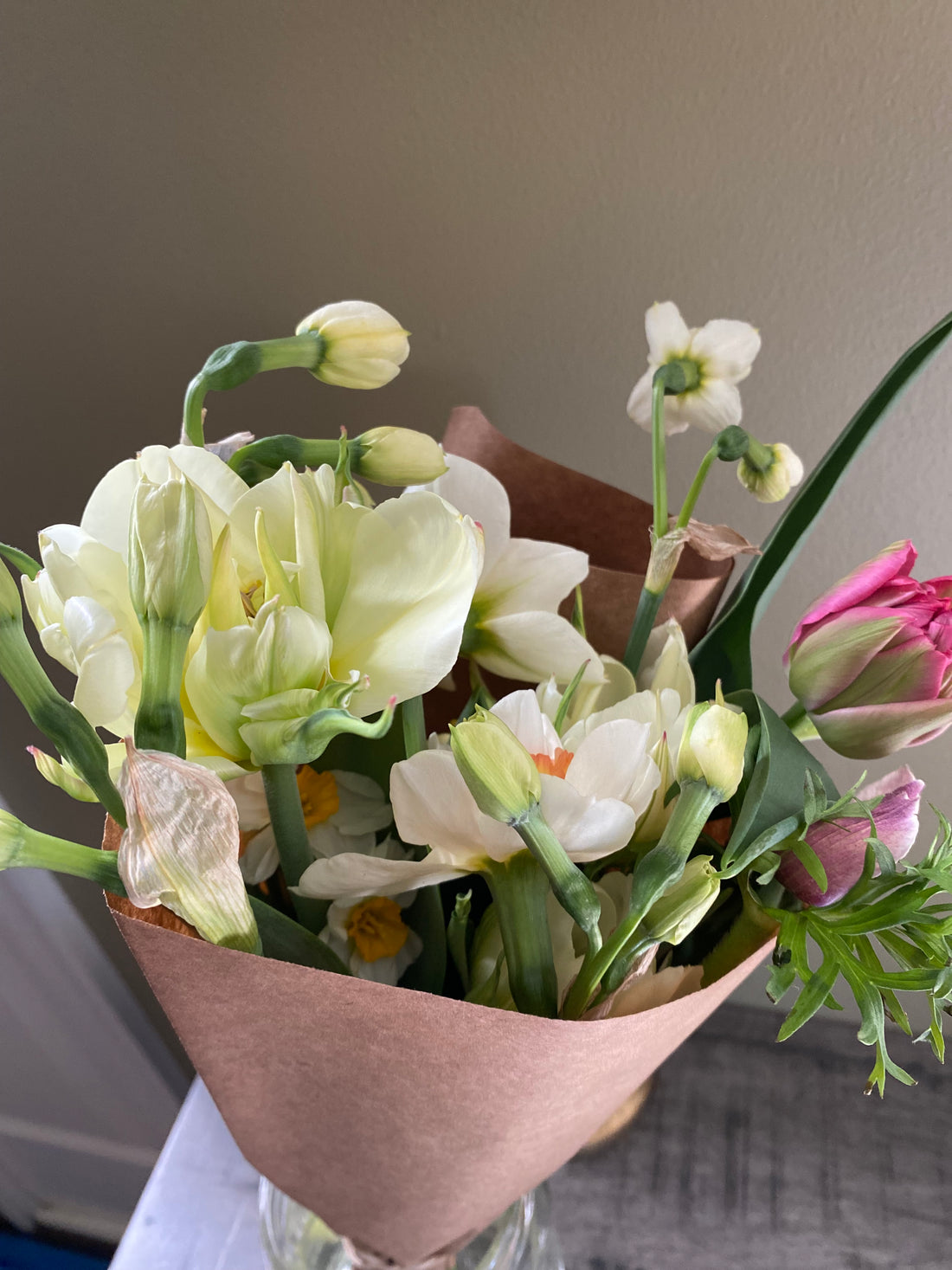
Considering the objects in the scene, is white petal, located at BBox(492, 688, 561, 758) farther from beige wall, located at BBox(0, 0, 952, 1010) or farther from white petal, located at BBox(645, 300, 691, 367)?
beige wall, located at BBox(0, 0, 952, 1010)

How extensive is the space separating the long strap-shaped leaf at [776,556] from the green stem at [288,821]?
0.21 meters

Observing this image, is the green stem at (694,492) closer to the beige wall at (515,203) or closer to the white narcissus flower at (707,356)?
the white narcissus flower at (707,356)

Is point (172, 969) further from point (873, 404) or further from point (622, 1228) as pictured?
point (622, 1228)

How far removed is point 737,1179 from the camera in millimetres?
678

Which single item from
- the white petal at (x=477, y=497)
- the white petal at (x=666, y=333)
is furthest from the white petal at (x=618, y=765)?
the white petal at (x=666, y=333)

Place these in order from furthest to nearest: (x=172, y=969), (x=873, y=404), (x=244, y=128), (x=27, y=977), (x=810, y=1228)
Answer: (x=27, y=977)
(x=810, y=1228)
(x=244, y=128)
(x=873, y=404)
(x=172, y=969)

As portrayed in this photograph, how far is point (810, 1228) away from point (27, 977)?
668 millimetres

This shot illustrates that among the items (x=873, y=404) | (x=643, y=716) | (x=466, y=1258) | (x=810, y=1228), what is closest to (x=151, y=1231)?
(x=466, y=1258)

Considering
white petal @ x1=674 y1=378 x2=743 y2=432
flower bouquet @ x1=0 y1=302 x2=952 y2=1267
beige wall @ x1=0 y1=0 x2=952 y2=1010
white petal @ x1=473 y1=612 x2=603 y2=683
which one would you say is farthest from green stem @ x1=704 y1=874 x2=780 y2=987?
beige wall @ x1=0 y1=0 x2=952 y2=1010

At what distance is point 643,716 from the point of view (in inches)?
13.2

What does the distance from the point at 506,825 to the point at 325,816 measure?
0.44ft

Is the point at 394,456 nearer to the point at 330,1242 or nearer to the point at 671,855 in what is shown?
the point at 671,855

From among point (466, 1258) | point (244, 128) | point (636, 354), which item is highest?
point (244, 128)

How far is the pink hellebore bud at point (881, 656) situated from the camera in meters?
0.34
